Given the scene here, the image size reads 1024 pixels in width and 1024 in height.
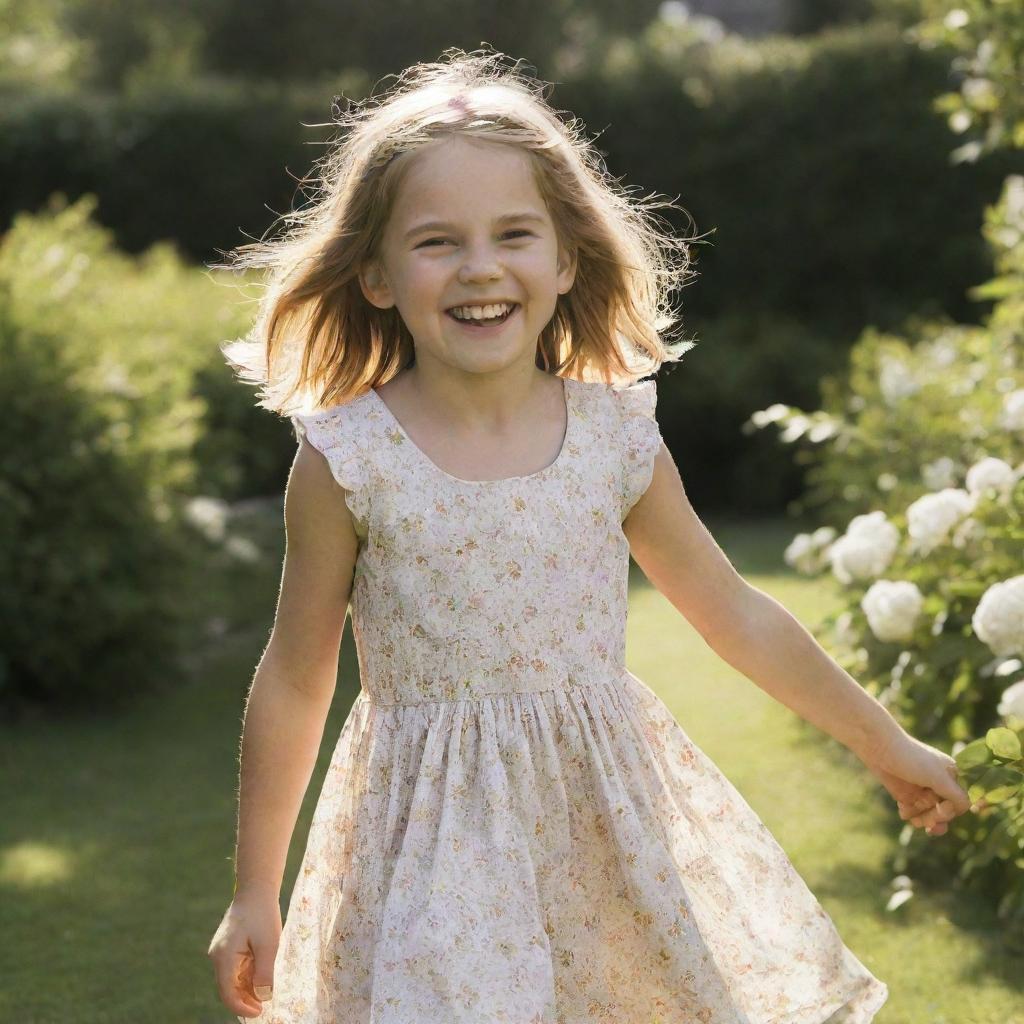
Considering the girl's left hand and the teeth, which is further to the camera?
the girl's left hand

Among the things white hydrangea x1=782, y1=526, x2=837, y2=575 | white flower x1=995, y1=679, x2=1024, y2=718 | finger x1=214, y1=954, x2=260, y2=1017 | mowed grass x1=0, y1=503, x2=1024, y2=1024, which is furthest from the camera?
white hydrangea x1=782, y1=526, x2=837, y2=575

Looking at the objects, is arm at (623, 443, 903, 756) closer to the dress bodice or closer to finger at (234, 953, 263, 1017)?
the dress bodice

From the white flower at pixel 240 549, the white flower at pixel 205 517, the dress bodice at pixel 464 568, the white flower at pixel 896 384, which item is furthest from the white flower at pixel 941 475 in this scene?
the white flower at pixel 240 549

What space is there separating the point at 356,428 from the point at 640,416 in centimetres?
43

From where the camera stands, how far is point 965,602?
3598mm

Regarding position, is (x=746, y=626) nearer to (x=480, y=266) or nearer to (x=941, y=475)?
(x=480, y=266)

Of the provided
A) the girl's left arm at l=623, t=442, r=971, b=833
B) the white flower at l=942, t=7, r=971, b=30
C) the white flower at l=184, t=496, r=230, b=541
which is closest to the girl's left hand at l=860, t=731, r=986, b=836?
the girl's left arm at l=623, t=442, r=971, b=833

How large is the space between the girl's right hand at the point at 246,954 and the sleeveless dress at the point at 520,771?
0.28 feet

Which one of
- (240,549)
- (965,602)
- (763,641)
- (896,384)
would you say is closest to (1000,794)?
(763,641)

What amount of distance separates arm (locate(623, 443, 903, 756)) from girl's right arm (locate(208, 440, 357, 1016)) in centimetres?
45

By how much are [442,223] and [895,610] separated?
5.53 ft

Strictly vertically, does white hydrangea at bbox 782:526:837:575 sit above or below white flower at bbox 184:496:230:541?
below

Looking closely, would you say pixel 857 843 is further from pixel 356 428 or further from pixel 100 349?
pixel 100 349

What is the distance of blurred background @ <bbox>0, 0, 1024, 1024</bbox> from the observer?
139 inches
